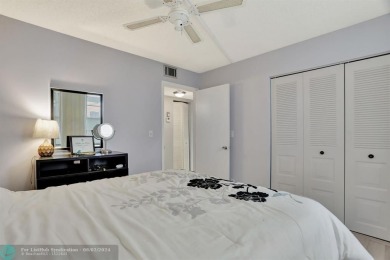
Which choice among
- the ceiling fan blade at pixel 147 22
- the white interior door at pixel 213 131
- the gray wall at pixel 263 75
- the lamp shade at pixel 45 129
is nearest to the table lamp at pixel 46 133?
the lamp shade at pixel 45 129

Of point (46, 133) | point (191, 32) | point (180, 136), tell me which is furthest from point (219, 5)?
point (180, 136)

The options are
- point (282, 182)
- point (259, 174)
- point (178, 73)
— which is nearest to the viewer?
point (282, 182)

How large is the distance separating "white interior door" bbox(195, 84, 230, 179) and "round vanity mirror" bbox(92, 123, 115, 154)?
1.70 m

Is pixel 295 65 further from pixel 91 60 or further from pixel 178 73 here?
pixel 91 60

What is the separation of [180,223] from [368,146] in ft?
7.82

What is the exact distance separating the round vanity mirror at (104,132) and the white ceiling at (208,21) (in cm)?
112

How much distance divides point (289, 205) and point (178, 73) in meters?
3.12

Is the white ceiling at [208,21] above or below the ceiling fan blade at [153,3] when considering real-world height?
above

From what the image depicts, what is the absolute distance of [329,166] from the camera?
8.36 ft

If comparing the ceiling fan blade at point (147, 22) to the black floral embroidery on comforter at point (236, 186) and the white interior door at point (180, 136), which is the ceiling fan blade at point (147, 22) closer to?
the black floral embroidery on comforter at point (236, 186)

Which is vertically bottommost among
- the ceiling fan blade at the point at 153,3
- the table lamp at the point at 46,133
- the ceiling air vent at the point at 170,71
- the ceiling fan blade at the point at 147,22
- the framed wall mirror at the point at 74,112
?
the table lamp at the point at 46,133

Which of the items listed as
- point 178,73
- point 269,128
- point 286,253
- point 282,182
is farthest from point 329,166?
point 178,73

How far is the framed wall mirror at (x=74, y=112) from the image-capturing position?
2479 millimetres

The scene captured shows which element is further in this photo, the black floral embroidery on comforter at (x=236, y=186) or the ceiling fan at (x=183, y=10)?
the ceiling fan at (x=183, y=10)
